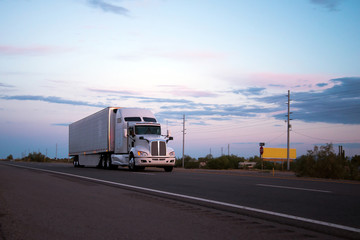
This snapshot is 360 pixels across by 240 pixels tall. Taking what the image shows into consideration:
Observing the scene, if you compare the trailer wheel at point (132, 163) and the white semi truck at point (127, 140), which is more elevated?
the white semi truck at point (127, 140)

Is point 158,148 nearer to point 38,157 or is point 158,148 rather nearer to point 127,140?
point 127,140

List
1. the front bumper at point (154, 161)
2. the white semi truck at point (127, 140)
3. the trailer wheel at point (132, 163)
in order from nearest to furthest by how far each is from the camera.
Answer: the front bumper at point (154, 161), the white semi truck at point (127, 140), the trailer wheel at point (132, 163)

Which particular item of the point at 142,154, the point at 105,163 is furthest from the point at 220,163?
the point at 142,154

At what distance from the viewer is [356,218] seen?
24.1ft

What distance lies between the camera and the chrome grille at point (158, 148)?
2711 cm

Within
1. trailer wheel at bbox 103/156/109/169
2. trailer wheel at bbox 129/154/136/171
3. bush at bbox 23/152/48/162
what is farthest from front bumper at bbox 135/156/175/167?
bush at bbox 23/152/48/162

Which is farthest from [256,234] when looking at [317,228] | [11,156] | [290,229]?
[11,156]

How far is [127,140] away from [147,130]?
169 centimetres

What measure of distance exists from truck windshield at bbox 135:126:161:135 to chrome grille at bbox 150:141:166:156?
1.65 meters

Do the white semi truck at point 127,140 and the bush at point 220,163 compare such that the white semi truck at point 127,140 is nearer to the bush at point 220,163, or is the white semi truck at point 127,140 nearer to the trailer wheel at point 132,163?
the trailer wheel at point 132,163

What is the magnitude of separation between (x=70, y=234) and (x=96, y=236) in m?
0.42

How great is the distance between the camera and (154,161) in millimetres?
27047

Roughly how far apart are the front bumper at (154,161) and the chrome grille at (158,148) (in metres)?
0.29

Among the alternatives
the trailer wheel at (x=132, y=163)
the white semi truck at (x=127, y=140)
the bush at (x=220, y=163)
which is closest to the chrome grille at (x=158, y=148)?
the white semi truck at (x=127, y=140)
